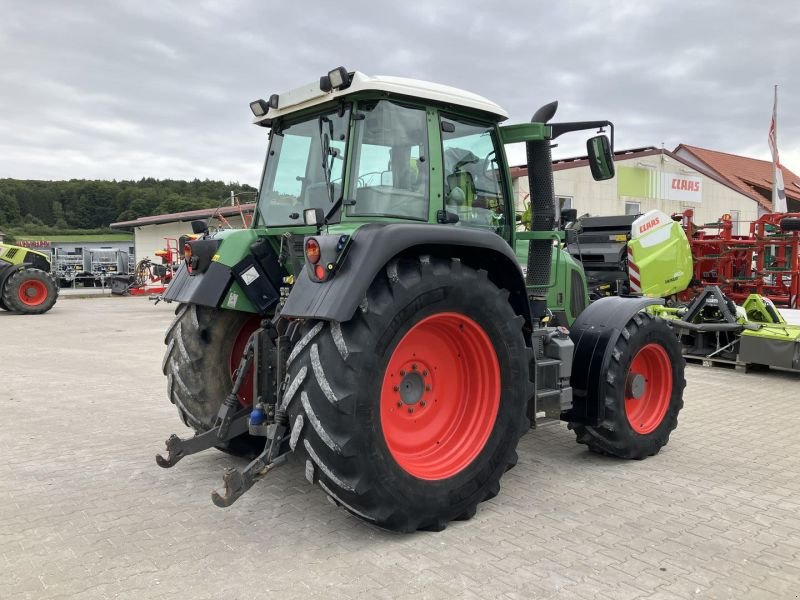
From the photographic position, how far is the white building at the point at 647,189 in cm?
1850

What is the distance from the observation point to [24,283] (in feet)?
56.2

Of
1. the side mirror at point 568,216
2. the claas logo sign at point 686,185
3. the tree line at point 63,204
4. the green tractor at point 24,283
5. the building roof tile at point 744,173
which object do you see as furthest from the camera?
the tree line at point 63,204

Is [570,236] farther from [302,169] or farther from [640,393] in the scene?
[302,169]

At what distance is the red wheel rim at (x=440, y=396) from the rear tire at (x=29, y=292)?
16555 mm

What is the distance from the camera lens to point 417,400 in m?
3.72

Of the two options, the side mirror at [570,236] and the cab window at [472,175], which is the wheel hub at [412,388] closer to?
the cab window at [472,175]

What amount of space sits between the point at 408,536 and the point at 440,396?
0.84m

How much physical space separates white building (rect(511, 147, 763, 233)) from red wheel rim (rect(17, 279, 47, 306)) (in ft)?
47.0

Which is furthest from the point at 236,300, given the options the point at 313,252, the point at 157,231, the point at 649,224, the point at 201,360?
the point at 157,231

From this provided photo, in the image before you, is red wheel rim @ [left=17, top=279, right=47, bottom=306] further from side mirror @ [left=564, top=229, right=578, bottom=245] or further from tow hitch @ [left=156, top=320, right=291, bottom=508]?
side mirror @ [left=564, top=229, right=578, bottom=245]

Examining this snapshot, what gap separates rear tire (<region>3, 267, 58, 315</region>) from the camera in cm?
1688

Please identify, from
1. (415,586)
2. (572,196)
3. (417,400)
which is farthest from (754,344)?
(572,196)

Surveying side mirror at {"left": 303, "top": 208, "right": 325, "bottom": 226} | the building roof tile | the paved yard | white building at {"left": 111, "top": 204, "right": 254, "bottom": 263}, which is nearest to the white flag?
the building roof tile

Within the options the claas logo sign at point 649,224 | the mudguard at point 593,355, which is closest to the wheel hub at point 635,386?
the mudguard at point 593,355
